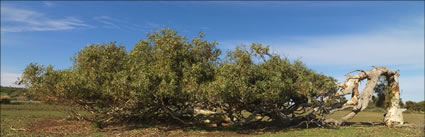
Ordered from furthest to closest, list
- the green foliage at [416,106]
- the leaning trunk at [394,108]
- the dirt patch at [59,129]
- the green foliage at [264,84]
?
the green foliage at [416,106] → the leaning trunk at [394,108] → the dirt patch at [59,129] → the green foliage at [264,84]

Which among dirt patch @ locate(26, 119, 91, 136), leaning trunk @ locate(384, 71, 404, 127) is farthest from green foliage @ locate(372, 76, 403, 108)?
dirt patch @ locate(26, 119, 91, 136)

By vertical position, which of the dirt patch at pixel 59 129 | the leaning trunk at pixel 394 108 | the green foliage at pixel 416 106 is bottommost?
the green foliage at pixel 416 106

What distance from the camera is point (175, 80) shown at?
1747 centimetres

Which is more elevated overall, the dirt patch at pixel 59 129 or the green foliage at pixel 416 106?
the dirt patch at pixel 59 129

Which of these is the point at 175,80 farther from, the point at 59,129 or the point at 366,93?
the point at 366,93

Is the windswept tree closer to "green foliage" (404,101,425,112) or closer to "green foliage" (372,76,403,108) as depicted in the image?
"green foliage" (372,76,403,108)

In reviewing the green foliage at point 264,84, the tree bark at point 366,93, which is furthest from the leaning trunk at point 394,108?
the green foliage at point 264,84

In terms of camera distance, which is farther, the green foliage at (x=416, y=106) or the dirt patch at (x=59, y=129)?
the green foliage at (x=416, y=106)

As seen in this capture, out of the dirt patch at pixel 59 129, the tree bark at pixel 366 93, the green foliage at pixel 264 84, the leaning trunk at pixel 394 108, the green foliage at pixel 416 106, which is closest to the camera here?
the green foliage at pixel 264 84

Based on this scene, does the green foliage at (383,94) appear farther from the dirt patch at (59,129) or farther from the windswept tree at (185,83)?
the dirt patch at (59,129)

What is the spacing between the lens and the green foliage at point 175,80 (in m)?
16.8

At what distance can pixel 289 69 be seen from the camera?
2023 centimetres

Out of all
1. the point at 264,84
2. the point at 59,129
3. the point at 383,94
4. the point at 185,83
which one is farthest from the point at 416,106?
the point at 59,129

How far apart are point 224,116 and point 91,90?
1004 cm
